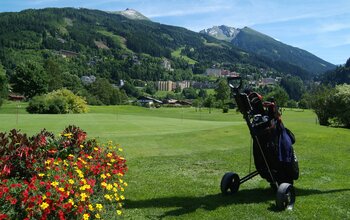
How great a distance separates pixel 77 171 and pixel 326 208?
604 centimetres

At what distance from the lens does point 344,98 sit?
5334 centimetres

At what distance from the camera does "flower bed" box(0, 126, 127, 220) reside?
637 centimetres

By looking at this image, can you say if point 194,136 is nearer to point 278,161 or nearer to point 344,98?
point 278,161

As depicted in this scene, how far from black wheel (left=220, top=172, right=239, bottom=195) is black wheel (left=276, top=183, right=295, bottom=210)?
171 centimetres

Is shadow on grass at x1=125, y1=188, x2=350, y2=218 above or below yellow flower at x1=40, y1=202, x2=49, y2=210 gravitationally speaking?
below

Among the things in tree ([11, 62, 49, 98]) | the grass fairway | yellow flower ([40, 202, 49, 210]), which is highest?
tree ([11, 62, 49, 98])

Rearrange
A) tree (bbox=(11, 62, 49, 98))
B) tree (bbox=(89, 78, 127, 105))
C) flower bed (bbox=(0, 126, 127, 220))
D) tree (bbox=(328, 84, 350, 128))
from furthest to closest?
1. tree (bbox=(89, 78, 127, 105))
2. tree (bbox=(11, 62, 49, 98))
3. tree (bbox=(328, 84, 350, 128))
4. flower bed (bbox=(0, 126, 127, 220))

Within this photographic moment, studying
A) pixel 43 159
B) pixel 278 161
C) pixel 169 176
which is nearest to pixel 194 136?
pixel 169 176

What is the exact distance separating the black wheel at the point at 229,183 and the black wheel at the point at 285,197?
171 cm

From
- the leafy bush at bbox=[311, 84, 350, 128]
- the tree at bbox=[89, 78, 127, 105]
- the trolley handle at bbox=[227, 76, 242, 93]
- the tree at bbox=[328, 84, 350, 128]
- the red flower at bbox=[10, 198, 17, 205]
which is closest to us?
the red flower at bbox=[10, 198, 17, 205]

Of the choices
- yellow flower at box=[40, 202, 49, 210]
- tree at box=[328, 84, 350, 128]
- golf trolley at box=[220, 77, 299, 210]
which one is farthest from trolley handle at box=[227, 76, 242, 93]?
tree at box=[328, 84, 350, 128]

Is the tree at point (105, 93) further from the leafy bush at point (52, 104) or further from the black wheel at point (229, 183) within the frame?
the black wheel at point (229, 183)

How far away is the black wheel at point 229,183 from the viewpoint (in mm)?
10992

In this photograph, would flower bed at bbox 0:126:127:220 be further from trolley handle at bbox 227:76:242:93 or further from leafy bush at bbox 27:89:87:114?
leafy bush at bbox 27:89:87:114
